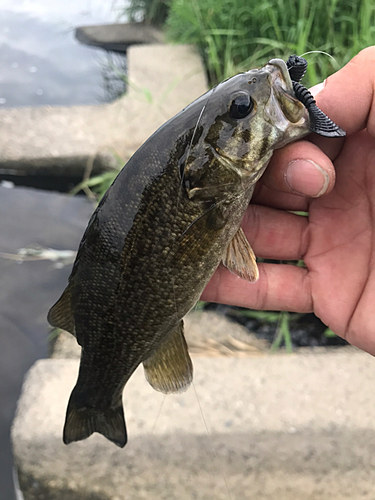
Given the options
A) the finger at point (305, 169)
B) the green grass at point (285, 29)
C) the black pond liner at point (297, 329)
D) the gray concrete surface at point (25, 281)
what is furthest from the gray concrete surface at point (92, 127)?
the finger at point (305, 169)

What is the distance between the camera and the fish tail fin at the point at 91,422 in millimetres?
1771

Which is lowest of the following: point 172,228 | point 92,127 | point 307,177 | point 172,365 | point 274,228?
point 172,365

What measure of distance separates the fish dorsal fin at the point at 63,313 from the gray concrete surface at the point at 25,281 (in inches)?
65.2

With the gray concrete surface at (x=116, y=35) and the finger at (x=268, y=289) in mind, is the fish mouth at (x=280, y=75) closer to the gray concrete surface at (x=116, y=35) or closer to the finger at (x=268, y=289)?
the finger at (x=268, y=289)

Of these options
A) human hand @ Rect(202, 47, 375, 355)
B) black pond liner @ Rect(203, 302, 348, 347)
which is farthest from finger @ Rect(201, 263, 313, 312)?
black pond liner @ Rect(203, 302, 348, 347)

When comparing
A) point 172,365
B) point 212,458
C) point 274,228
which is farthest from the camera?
point 212,458

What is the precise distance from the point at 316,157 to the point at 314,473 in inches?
67.2

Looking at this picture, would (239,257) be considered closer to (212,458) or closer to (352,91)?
(352,91)

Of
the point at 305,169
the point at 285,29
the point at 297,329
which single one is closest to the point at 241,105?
the point at 305,169

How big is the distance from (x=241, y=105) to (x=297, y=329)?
2.22 m

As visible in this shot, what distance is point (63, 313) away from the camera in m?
1.64

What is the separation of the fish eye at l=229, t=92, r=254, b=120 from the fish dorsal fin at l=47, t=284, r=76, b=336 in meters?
0.86

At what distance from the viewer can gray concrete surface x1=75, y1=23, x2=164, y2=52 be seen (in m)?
8.23

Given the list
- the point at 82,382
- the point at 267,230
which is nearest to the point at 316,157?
the point at 267,230
